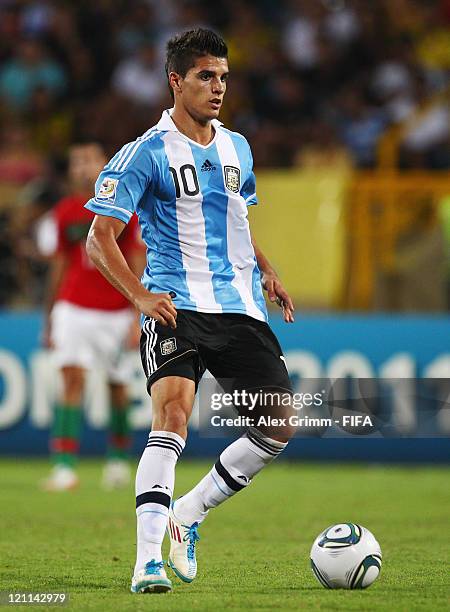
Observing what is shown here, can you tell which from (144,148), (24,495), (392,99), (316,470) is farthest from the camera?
(392,99)

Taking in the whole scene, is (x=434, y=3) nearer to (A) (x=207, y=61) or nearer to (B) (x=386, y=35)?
(B) (x=386, y=35)

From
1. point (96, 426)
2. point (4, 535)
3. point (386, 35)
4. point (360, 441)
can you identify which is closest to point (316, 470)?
point (360, 441)

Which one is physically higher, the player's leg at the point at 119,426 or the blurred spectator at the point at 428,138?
the blurred spectator at the point at 428,138

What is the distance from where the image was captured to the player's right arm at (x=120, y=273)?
4898 millimetres

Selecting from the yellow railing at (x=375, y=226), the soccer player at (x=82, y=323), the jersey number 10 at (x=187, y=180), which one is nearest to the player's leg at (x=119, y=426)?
the soccer player at (x=82, y=323)

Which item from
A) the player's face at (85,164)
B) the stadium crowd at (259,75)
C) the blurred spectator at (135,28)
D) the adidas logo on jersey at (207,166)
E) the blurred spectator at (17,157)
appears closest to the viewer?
the adidas logo on jersey at (207,166)

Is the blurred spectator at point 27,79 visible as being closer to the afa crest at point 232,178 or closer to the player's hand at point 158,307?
the afa crest at point 232,178

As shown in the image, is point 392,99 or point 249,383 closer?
point 249,383

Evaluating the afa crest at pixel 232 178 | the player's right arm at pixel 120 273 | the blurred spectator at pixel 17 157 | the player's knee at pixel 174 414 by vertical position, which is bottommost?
the player's knee at pixel 174 414

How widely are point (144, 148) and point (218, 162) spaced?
0.37 meters

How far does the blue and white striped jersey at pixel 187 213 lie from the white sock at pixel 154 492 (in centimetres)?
60

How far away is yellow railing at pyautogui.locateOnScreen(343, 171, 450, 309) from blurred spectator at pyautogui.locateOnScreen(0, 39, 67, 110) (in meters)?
4.23

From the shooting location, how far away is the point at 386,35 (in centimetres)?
1470

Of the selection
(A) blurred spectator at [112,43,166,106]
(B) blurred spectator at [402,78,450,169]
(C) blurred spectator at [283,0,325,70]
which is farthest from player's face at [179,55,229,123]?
(C) blurred spectator at [283,0,325,70]
